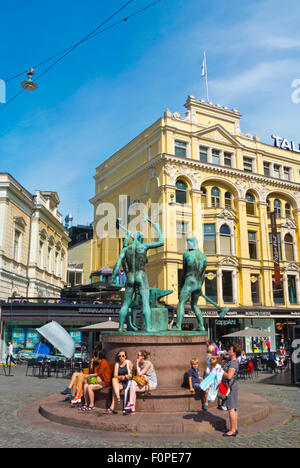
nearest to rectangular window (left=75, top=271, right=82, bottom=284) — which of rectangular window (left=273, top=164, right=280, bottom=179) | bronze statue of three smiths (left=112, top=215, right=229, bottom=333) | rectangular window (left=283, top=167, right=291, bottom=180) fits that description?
rectangular window (left=273, top=164, right=280, bottom=179)

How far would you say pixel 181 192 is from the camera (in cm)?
3412

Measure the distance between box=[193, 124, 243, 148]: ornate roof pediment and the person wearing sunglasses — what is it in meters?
30.5

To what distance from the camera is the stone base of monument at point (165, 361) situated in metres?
8.20

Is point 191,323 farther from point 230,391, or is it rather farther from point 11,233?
point 230,391

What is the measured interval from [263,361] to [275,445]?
55.4 ft

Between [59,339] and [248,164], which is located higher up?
[248,164]

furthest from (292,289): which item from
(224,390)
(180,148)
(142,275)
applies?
(224,390)

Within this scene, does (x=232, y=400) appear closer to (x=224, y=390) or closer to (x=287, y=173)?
(x=224, y=390)

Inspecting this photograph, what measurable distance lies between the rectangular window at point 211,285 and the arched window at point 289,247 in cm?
930

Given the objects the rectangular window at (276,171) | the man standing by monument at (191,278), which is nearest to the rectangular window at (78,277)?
the rectangular window at (276,171)

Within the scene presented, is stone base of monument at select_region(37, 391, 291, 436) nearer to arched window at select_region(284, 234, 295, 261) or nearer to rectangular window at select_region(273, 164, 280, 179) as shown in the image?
arched window at select_region(284, 234, 295, 261)

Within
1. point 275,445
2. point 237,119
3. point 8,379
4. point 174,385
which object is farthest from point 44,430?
point 237,119

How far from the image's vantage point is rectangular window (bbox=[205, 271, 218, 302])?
33.3m

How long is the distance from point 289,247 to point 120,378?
33.9 m
